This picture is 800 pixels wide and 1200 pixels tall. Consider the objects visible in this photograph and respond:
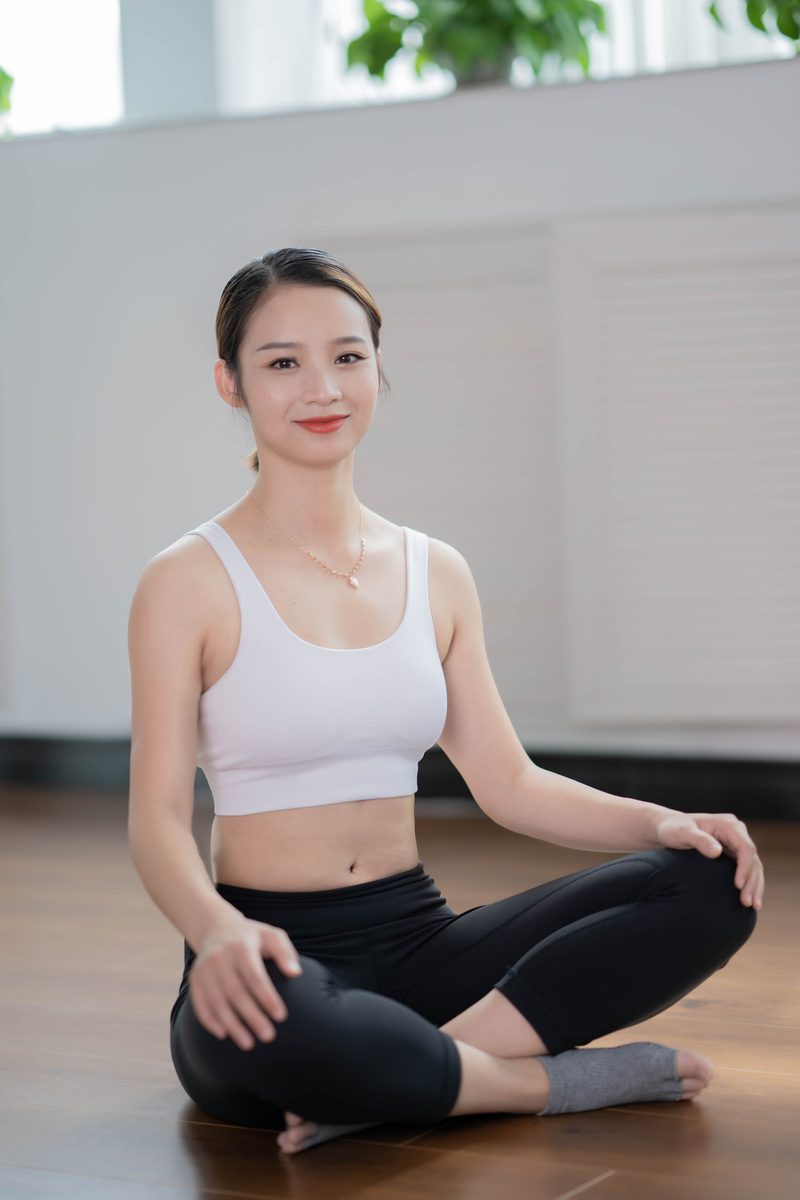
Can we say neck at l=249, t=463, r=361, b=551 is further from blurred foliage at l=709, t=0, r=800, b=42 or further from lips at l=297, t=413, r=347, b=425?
blurred foliage at l=709, t=0, r=800, b=42

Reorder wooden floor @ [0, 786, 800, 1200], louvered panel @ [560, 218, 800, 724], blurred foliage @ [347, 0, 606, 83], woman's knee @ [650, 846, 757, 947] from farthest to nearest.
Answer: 1. blurred foliage @ [347, 0, 606, 83]
2. louvered panel @ [560, 218, 800, 724]
3. woman's knee @ [650, 846, 757, 947]
4. wooden floor @ [0, 786, 800, 1200]

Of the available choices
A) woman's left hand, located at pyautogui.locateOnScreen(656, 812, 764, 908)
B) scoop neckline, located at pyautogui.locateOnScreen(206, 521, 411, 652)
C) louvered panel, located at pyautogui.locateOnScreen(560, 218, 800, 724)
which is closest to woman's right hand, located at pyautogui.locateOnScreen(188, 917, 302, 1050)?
scoop neckline, located at pyautogui.locateOnScreen(206, 521, 411, 652)

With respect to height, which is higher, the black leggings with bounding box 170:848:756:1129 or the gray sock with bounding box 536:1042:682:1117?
the black leggings with bounding box 170:848:756:1129

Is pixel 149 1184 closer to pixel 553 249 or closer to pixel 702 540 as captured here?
pixel 702 540

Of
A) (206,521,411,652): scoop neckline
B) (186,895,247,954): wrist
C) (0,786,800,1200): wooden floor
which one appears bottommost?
(0,786,800,1200): wooden floor

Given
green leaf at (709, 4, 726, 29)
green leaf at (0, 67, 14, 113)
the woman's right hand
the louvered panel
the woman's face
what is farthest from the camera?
green leaf at (0, 67, 14, 113)

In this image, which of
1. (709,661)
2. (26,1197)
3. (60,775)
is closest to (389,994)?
(26,1197)

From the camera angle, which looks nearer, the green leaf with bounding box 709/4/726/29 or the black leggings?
the black leggings

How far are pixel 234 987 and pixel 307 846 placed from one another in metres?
0.32

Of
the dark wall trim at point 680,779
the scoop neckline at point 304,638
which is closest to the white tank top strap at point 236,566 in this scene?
the scoop neckline at point 304,638

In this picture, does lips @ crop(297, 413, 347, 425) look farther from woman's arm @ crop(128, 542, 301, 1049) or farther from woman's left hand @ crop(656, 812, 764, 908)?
woman's left hand @ crop(656, 812, 764, 908)

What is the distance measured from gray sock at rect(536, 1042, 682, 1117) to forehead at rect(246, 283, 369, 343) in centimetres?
85

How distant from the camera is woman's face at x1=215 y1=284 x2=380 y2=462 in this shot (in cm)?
158

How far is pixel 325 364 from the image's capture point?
1.59m
